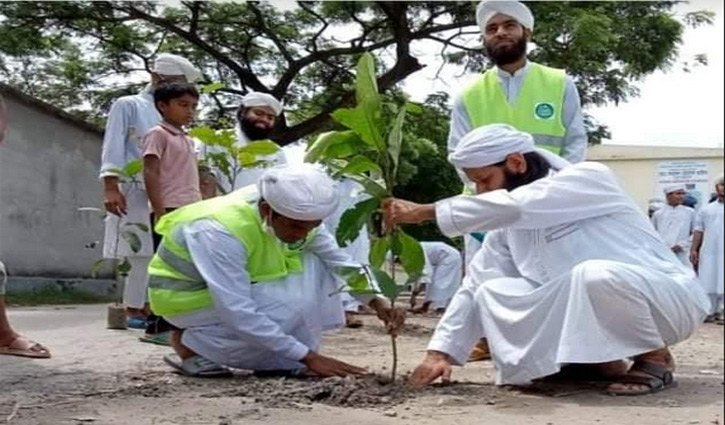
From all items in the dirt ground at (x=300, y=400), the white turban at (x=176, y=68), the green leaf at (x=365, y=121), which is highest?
the white turban at (x=176, y=68)

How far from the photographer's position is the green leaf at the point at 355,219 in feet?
9.41

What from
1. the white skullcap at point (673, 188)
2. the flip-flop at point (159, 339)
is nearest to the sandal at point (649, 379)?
the flip-flop at point (159, 339)

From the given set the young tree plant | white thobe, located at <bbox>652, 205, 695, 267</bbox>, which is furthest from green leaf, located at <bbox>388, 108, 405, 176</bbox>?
white thobe, located at <bbox>652, 205, 695, 267</bbox>

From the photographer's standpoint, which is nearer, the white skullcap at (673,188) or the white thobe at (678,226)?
the white skullcap at (673,188)

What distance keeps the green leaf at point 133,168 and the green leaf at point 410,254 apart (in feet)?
5.95

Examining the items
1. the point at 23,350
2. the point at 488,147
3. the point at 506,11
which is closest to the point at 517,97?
the point at 506,11

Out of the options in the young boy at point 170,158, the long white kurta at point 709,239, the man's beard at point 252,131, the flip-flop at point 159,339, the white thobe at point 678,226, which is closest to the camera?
the flip-flop at point 159,339

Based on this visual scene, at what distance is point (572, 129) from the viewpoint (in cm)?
377

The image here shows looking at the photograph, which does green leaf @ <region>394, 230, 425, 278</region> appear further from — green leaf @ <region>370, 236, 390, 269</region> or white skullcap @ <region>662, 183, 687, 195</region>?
white skullcap @ <region>662, 183, 687, 195</region>

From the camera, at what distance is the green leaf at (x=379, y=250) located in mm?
2924

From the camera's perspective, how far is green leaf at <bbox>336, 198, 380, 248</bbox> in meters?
2.87

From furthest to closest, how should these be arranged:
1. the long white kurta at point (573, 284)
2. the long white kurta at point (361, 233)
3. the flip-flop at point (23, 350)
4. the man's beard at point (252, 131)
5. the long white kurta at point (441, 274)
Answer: the long white kurta at point (441, 274) < the long white kurta at point (361, 233) < the man's beard at point (252, 131) < the flip-flop at point (23, 350) < the long white kurta at point (573, 284)

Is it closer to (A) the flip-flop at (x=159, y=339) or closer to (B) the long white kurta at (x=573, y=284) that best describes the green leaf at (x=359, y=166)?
(B) the long white kurta at (x=573, y=284)

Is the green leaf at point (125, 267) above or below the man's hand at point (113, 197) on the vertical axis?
below
